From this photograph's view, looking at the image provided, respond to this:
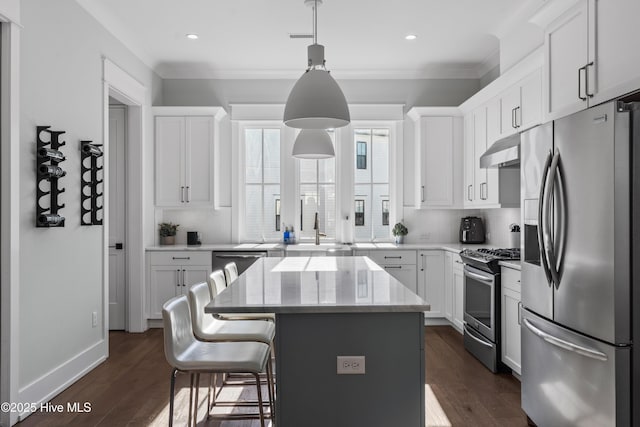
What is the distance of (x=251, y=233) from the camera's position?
566cm

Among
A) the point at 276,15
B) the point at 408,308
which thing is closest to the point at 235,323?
the point at 408,308

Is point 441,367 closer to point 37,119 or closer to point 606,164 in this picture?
point 606,164

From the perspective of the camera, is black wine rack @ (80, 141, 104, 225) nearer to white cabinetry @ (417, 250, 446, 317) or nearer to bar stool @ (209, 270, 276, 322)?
bar stool @ (209, 270, 276, 322)

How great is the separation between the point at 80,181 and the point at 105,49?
1256mm

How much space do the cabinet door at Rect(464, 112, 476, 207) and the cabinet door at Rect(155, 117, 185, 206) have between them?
315 cm

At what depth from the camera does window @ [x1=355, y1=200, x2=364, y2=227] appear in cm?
566

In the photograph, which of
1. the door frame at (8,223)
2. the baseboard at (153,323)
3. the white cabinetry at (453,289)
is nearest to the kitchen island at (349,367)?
the door frame at (8,223)

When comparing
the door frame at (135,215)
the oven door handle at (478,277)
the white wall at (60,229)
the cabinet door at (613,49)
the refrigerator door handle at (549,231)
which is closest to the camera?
the cabinet door at (613,49)

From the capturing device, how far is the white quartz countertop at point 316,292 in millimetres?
1914

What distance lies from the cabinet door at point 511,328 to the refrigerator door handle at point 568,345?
2.06 ft

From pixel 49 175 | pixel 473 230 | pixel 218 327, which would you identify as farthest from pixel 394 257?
pixel 49 175

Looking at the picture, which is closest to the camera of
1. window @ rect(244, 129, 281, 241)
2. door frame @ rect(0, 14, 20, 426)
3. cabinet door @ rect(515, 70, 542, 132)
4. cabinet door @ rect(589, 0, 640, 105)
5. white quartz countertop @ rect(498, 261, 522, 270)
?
cabinet door @ rect(589, 0, 640, 105)

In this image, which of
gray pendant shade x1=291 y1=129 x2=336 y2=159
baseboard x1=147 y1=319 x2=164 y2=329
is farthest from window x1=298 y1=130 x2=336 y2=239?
baseboard x1=147 y1=319 x2=164 y2=329

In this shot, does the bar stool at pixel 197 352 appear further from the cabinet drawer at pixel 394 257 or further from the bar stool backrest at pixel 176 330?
the cabinet drawer at pixel 394 257
